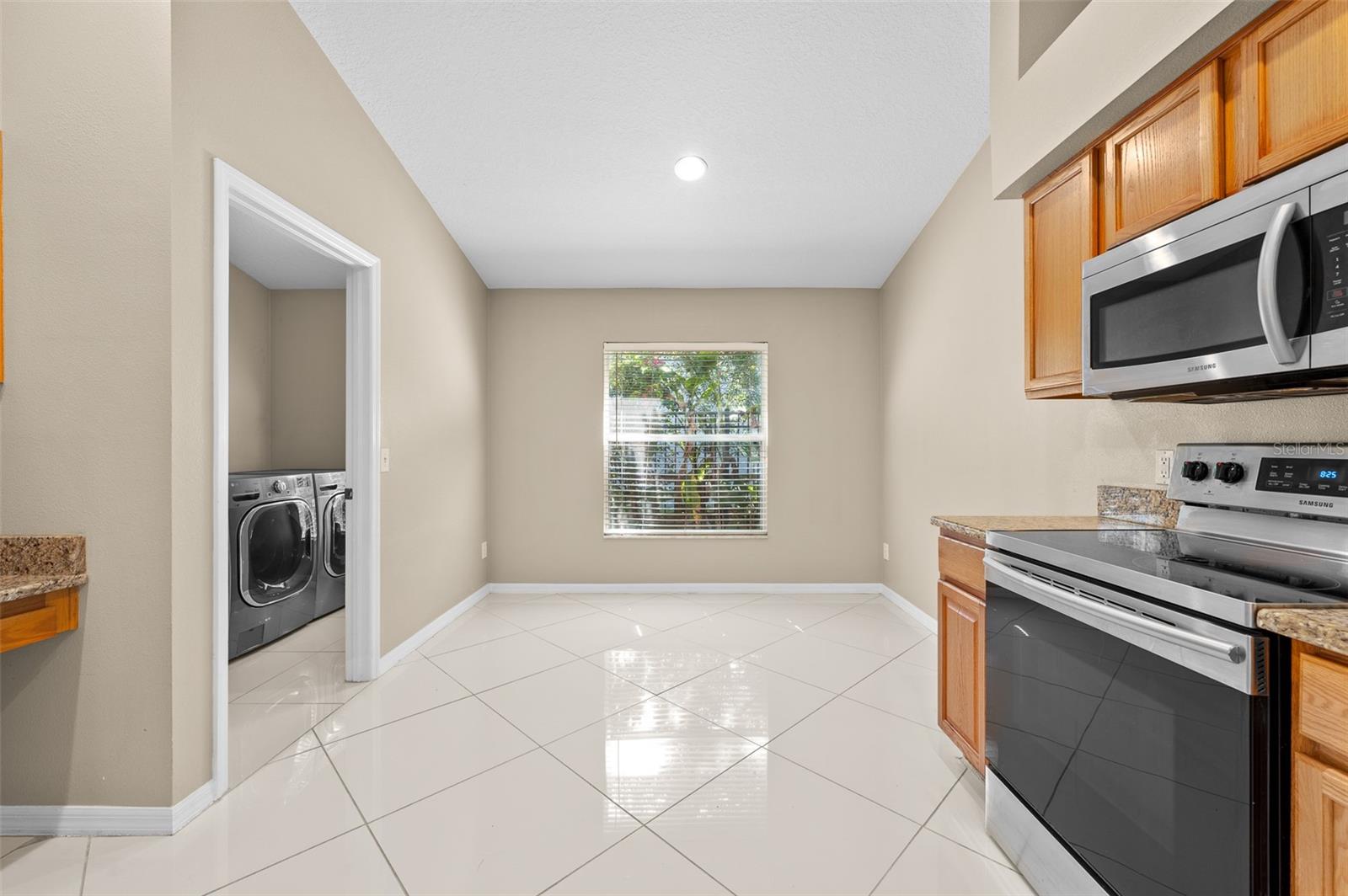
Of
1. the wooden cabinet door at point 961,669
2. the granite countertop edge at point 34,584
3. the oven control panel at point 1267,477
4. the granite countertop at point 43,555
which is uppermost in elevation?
the oven control panel at point 1267,477

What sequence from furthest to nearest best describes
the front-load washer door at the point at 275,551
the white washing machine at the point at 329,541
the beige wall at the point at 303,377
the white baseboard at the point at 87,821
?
1. the beige wall at the point at 303,377
2. the white washing machine at the point at 329,541
3. the front-load washer door at the point at 275,551
4. the white baseboard at the point at 87,821

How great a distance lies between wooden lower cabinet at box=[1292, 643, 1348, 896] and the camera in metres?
0.84

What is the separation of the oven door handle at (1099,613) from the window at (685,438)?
285cm

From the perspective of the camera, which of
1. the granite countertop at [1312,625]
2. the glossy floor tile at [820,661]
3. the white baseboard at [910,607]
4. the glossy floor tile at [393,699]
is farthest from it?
the white baseboard at [910,607]

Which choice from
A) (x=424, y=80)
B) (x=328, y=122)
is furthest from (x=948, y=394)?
(x=328, y=122)

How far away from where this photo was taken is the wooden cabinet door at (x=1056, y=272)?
5.70ft

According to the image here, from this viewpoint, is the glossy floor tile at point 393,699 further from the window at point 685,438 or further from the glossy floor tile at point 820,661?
the window at point 685,438

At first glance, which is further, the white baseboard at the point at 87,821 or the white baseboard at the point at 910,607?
the white baseboard at the point at 910,607

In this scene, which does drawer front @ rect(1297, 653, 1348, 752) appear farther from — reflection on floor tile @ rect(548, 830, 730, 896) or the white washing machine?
the white washing machine

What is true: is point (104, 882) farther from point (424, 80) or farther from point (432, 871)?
point (424, 80)

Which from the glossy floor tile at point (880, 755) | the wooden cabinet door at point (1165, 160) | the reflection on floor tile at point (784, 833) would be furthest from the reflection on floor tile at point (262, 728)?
the wooden cabinet door at point (1165, 160)

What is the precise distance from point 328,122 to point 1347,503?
3.58m

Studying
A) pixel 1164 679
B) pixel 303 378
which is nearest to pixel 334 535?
pixel 303 378

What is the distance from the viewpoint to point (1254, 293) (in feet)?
3.90
